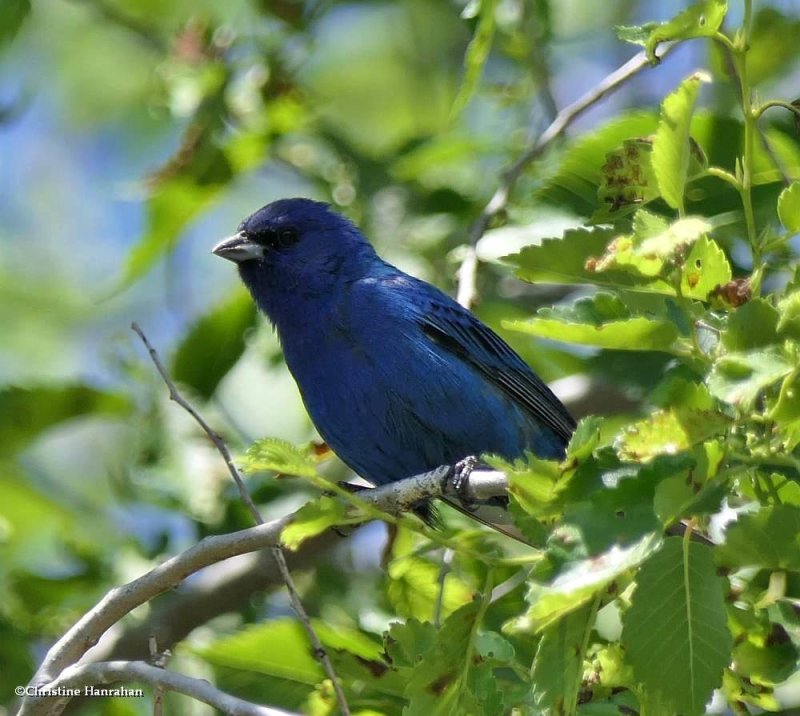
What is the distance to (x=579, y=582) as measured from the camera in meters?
2.83

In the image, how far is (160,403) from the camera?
6766 mm

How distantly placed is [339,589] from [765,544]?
4.06 m

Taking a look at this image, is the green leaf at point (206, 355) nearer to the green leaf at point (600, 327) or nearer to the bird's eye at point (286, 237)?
the bird's eye at point (286, 237)

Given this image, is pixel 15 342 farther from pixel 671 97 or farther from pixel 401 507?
pixel 671 97

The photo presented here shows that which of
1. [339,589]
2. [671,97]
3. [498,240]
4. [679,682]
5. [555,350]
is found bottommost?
[339,589]

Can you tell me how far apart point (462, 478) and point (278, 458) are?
190 centimetres

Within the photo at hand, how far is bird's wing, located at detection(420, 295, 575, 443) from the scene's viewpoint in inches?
244

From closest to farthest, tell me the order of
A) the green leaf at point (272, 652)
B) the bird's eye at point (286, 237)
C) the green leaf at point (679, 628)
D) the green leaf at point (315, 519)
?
the green leaf at point (679, 628) < the green leaf at point (315, 519) < the green leaf at point (272, 652) < the bird's eye at point (286, 237)

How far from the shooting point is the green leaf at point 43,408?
6.62 m

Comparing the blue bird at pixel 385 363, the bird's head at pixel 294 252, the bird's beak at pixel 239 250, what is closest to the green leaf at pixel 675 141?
the blue bird at pixel 385 363

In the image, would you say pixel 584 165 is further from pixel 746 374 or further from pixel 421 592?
pixel 746 374

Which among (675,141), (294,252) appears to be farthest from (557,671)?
(294,252)

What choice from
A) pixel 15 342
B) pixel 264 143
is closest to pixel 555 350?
pixel 264 143

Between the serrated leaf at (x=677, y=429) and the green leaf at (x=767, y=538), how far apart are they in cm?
41
